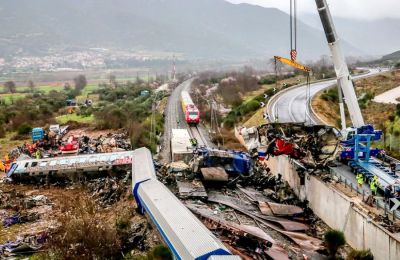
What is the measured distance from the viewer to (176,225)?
1778 cm

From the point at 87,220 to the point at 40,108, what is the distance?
61.9m

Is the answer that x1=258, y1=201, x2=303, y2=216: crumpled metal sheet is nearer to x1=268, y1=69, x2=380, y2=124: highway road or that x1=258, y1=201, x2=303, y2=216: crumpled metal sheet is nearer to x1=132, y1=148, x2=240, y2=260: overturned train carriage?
x1=132, y1=148, x2=240, y2=260: overturned train carriage

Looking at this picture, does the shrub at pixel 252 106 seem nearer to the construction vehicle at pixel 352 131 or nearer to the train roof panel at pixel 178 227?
the construction vehicle at pixel 352 131

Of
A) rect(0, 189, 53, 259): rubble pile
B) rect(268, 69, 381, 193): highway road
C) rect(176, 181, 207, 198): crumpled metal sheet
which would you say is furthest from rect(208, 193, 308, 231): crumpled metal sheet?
rect(268, 69, 381, 193): highway road

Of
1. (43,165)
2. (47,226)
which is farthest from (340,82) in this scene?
(43,165)

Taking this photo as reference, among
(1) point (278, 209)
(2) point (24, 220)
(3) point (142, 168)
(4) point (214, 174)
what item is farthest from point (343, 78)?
(2) point (24, 220)

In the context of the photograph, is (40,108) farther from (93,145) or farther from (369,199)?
(369,199)

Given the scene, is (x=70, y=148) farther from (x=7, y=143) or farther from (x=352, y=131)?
(x=352, y=131)

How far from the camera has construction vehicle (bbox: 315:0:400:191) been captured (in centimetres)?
2656

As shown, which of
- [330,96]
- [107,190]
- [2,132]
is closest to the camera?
[107,190]

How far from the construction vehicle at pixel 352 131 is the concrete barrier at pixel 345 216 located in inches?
105

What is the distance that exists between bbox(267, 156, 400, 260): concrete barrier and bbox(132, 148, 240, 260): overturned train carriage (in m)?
7.52

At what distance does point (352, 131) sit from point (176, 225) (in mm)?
14658

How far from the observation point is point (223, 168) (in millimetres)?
31375
